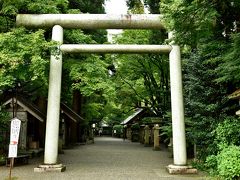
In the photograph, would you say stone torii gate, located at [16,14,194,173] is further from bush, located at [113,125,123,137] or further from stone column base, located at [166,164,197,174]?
bush, located at [113,125,123,137]

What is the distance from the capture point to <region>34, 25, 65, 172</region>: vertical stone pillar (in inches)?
480

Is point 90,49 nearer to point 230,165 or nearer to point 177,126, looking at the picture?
point 177,126

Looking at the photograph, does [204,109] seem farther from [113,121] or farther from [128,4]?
[113,121]

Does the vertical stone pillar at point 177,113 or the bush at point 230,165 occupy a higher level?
the vertical stone pillar at point 177,113

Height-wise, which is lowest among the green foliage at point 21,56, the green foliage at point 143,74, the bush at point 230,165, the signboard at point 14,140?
the bush at point 230,165

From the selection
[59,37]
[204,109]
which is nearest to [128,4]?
[59,37]

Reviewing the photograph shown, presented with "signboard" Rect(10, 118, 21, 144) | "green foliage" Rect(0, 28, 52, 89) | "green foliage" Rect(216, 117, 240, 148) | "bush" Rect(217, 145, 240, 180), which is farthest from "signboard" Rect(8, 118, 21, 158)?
"green foliage" Rect(216, 117, 240, 148)

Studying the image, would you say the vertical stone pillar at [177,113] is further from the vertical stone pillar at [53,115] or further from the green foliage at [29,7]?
the green foliage at [29,7]

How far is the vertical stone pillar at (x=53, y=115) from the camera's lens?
12.2 meters

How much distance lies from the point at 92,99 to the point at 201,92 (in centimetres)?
2455

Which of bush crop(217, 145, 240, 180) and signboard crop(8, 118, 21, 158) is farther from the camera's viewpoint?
signboard crop(8, 118, 21, 158)

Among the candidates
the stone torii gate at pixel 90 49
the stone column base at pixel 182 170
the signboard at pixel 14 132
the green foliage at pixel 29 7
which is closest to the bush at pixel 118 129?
the green foliage at pixel 29 7

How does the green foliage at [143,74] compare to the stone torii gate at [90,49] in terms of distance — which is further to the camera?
the green foliage at [143,74]

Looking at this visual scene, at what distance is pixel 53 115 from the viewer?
1240cm
